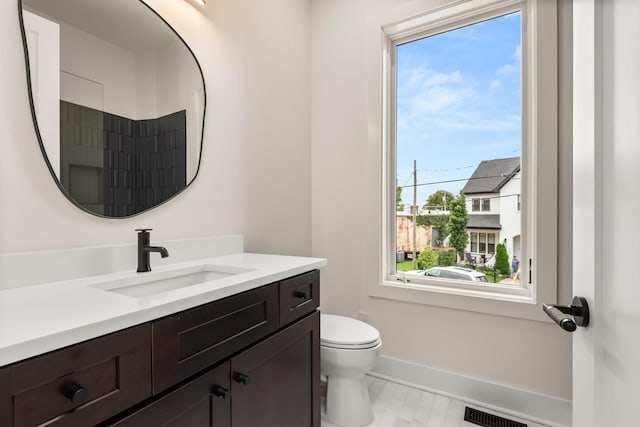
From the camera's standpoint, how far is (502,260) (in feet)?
6.28

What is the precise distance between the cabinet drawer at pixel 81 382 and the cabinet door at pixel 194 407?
46 millimetres

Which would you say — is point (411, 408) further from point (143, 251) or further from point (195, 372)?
point (143, 251)

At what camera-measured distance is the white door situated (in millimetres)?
472

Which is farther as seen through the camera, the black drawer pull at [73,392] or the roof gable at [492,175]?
the roof gable at [492,175]

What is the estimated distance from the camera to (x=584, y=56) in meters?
0.64

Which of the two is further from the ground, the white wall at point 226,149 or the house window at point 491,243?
the white wall at point 226,149

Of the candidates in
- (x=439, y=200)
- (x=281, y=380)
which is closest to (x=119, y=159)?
(x=281, y=380)

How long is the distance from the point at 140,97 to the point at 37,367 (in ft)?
3.64

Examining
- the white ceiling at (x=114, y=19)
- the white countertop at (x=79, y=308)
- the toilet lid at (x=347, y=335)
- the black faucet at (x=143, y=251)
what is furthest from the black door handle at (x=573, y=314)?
the white ceiling at (x=114, y=19)

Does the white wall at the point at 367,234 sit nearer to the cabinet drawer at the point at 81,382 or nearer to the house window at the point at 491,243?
the house window at the point at 491,243

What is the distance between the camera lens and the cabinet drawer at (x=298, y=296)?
47.1 inches

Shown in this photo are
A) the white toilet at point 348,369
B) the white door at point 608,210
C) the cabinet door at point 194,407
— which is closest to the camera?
the white door at point 608,210

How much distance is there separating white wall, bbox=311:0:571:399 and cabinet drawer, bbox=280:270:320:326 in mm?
854

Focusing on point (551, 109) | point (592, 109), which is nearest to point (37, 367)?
point (592, 109)
